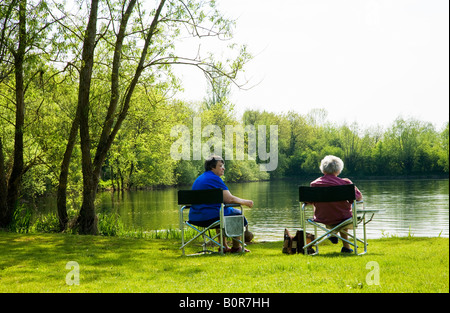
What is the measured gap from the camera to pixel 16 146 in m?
10.5

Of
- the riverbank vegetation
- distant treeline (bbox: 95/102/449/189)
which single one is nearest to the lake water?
the riverbank vegetation

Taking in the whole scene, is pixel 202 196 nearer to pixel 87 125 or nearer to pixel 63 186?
pixel 87 125

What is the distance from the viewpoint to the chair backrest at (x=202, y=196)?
5.62m

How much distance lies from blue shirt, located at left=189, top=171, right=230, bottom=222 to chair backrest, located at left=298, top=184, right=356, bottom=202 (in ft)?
3.36

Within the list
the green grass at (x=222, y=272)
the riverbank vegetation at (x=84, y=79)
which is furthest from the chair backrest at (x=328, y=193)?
the riverbank vegetation at (x=84, y=79)

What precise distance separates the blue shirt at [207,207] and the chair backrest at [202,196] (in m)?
0.19

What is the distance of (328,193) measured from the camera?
537cm

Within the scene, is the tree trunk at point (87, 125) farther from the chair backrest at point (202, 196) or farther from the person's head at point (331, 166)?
the person's head at point (331, 166)

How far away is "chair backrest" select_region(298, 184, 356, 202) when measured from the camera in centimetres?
530

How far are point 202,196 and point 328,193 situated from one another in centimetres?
149

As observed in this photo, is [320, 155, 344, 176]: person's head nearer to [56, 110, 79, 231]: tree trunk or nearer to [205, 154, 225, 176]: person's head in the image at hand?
[205, 154, 225, 176]: person's head

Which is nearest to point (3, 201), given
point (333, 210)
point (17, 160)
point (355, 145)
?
point (17, 160)
